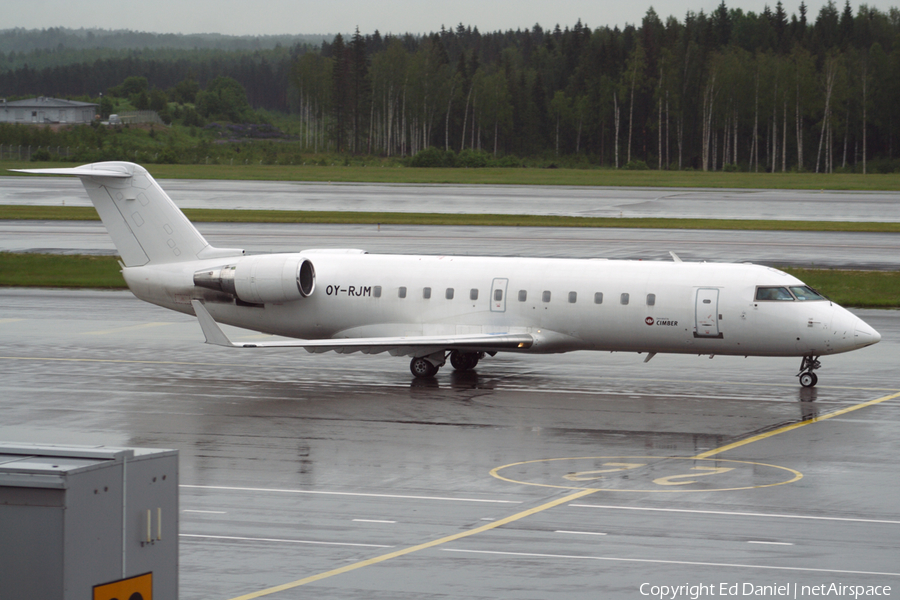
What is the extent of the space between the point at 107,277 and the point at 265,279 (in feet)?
73.5

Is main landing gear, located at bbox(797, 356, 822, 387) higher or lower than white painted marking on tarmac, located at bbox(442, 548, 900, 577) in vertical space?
higher

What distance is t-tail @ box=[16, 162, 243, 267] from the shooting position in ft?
102

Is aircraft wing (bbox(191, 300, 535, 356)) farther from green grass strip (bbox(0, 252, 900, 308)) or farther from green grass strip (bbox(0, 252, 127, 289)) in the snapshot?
green grass strip (bbox(0, 252, 127, 289))

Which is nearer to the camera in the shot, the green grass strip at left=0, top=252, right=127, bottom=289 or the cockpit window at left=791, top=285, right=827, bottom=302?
the cockpit window at left=791, top=285, right=827, bottom=302

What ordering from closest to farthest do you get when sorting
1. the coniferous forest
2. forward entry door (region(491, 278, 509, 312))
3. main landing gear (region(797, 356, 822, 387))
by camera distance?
main landing gear (region(797, 356, 822, 387))
forward entry door (region(491, 278, 509, 312))
the coniferous forest

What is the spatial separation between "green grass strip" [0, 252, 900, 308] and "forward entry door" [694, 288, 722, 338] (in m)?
15.8

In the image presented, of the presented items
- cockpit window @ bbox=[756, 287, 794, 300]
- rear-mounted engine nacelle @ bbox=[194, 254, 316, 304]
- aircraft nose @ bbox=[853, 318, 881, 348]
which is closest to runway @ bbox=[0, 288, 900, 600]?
aircraft nose @ bbox=[853, 318, 881, 348]

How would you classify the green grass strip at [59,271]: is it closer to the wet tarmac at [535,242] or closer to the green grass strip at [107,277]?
the green grass strip at [107,277]

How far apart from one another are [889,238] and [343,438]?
1852 inches

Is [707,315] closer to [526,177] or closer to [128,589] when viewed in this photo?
[128,589]

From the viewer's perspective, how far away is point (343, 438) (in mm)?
22734

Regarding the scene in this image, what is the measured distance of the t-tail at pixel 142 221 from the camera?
102 feet

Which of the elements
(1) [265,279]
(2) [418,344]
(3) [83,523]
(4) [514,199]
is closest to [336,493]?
(2) [418,344]

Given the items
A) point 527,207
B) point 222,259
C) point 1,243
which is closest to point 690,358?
point 222,259
